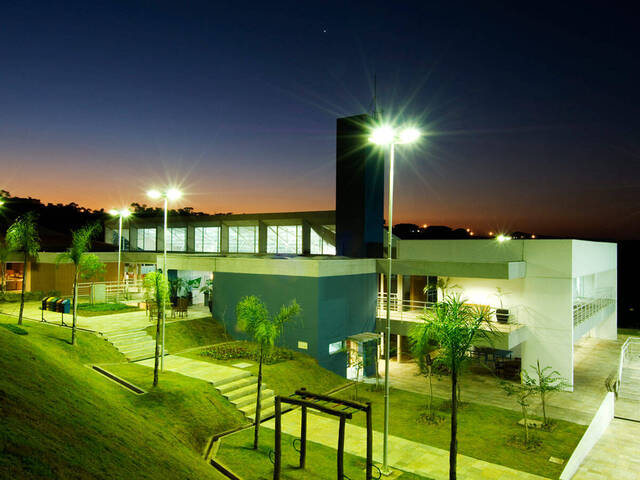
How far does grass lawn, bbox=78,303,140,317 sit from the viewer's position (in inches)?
995

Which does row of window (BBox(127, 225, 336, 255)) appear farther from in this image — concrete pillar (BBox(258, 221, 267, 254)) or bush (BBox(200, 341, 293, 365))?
bush (BBox(200, 341, 293, 365))

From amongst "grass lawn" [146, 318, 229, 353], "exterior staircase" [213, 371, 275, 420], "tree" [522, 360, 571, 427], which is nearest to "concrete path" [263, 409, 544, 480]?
"exterior staircase" [213, 371, 275, 420]

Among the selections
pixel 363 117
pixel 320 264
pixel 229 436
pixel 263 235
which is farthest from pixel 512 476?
pixel 263 235

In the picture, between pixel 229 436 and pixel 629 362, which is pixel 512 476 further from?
pixel 629 362

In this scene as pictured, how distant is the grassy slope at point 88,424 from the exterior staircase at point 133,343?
Answer: 362 cm

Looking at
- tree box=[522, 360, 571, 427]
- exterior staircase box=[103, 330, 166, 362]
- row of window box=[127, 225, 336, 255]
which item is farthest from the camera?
row of window box=[127, 225, 336, 255]

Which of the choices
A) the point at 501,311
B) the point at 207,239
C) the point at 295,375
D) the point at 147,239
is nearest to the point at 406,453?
the point at 295,375

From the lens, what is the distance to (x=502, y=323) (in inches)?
920

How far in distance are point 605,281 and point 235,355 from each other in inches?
1118

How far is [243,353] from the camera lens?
21.1m

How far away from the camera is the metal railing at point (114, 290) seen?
29516 millimetres

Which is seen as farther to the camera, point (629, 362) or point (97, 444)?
point (629, 362)

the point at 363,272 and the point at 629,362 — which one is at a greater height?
the point at 363,272

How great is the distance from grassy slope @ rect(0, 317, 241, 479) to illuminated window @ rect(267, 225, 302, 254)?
16651mm
